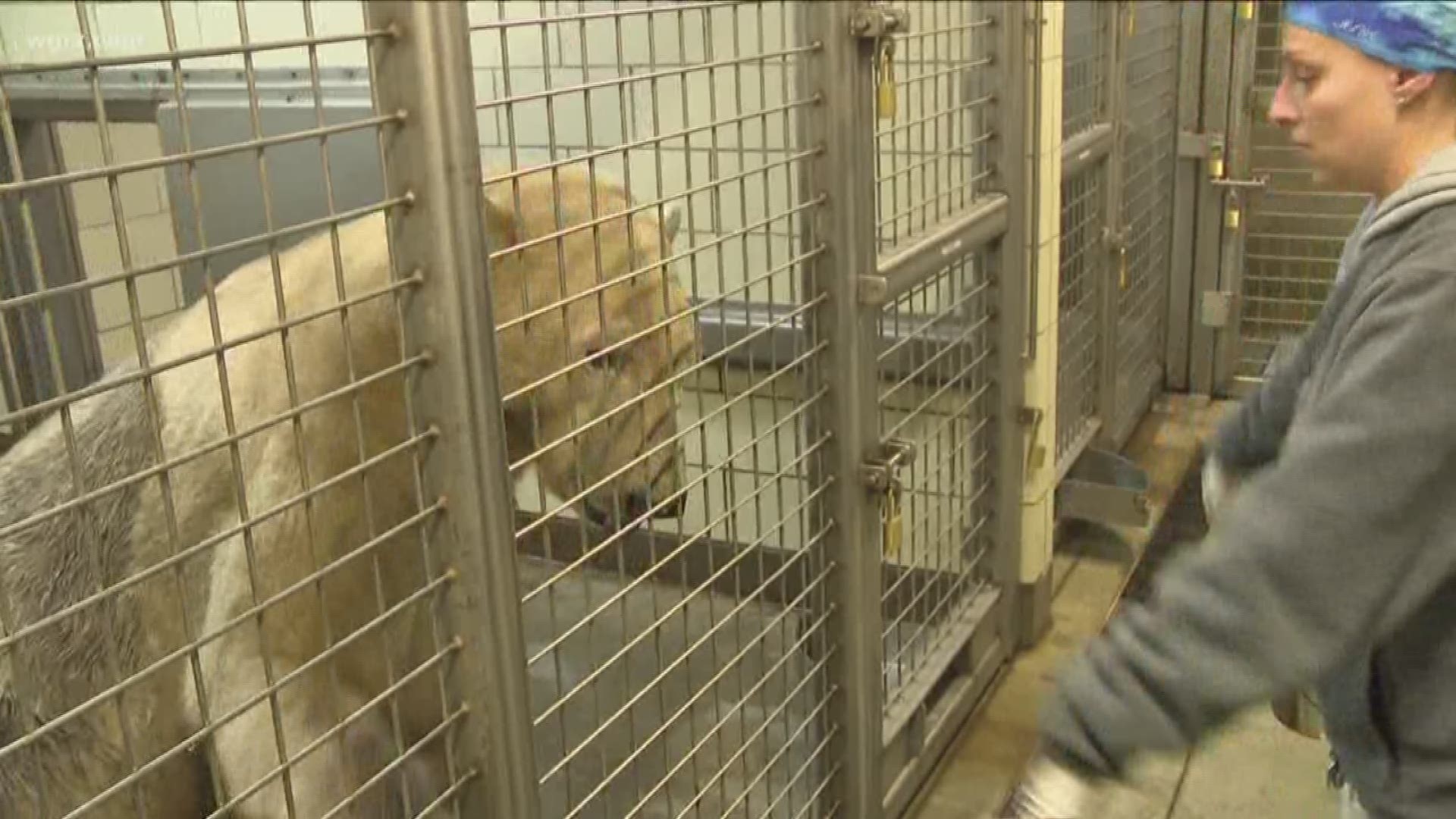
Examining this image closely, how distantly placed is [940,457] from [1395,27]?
5.85ft

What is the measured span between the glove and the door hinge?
12.9ft

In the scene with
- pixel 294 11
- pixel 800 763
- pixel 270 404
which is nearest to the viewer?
pixel 270 404

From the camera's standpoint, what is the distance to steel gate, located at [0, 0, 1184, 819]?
131 cm

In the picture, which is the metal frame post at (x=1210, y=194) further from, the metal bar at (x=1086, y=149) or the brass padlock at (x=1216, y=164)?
the metal bar at (x=1086, y=149)

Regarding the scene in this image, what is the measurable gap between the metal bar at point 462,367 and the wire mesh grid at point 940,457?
142 centimetres

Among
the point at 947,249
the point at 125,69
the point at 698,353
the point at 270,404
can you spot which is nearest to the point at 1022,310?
the point at 947,249

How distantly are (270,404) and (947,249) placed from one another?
1332 millimetres

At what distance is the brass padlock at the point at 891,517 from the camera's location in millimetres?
2418

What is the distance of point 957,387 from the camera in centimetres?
→ 305

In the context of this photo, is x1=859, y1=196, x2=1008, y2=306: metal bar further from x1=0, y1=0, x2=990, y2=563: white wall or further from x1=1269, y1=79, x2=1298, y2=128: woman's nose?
x1=1269, y1=79, x2=1298, y2=128: woman's nose

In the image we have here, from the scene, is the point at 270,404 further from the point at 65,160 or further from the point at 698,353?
the point at 65,160

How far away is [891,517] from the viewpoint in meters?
2.46

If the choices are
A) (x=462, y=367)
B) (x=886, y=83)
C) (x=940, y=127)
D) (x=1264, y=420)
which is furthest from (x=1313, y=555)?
(x=940, y=127)

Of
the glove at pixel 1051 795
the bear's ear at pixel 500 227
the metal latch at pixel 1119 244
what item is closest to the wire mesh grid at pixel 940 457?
the metal latch at pixel 1119 244
